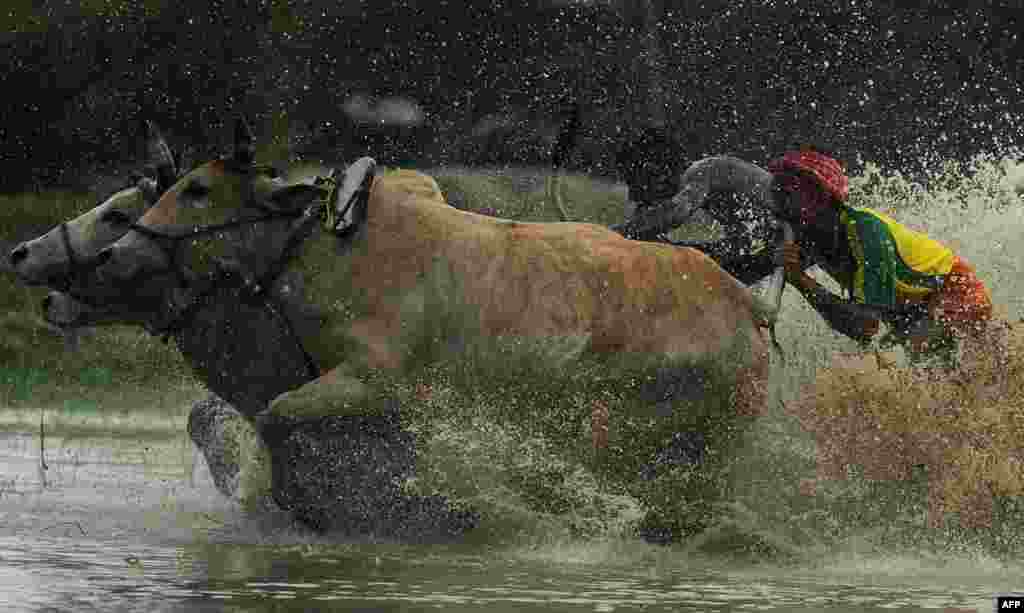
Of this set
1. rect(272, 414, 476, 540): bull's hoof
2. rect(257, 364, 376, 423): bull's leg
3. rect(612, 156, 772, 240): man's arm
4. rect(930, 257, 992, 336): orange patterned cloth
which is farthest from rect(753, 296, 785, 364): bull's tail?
rect(257, 364, 376, 423): bull's leg

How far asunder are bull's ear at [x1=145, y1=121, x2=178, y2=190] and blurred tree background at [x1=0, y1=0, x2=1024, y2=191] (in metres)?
9.87

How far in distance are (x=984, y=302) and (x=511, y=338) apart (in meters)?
1.78

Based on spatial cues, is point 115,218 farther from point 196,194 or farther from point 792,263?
point 792,263

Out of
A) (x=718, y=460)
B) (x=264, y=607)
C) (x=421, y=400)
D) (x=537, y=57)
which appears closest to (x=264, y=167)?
(x=421, y=400)

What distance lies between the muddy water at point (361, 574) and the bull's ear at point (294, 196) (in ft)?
3.94

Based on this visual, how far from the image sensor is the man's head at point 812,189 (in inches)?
365

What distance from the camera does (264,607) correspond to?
7.02 m

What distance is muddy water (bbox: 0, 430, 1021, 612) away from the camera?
7.25 metres

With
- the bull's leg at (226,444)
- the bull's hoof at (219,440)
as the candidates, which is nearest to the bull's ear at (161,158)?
the bull's leg at (226,444)

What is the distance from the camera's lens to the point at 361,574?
313 inches

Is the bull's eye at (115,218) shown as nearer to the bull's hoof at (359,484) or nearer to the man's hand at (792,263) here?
the bull's hoof at (359,484)

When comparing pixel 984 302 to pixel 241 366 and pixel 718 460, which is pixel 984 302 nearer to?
pixel 718 460

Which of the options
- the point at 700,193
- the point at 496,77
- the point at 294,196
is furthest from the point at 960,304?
the point at 496,77

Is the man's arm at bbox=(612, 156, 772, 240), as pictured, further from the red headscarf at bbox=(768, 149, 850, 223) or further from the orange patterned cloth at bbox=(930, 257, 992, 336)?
the orange patterned cloth at bbox=(930, 257, 992, 336)
